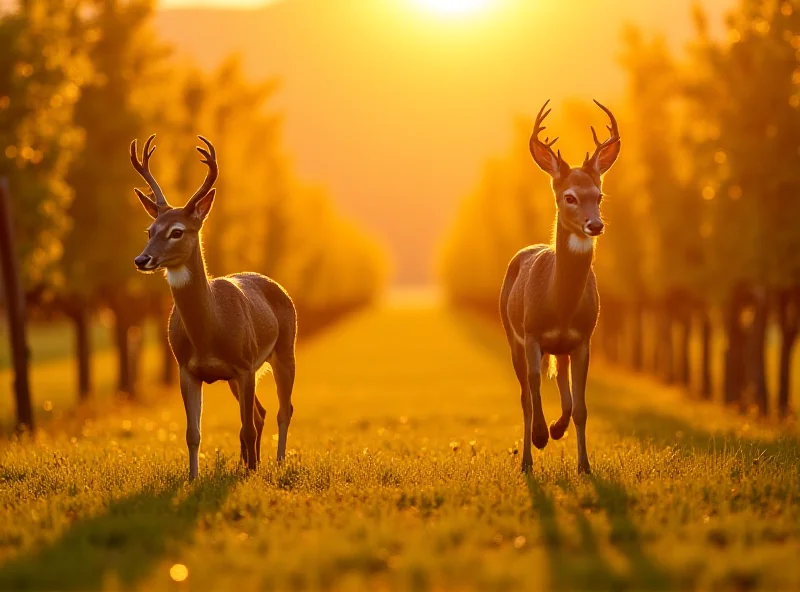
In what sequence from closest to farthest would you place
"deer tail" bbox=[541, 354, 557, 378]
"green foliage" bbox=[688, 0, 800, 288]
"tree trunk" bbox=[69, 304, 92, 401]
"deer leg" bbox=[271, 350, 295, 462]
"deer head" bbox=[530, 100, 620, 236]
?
"deer head" bbox=[530, 100, 620, 236], "deer tail" bbox=[541, 354, 557, 378], "deer leg" bbox=[271, 350, 295, 462], "green foliage" bbox=[688, 0, 800, 288], "tree trunk" bbox=[69, 304, 92, 401]

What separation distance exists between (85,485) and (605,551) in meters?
5.66

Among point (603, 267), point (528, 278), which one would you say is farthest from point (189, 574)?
point (603, 267)

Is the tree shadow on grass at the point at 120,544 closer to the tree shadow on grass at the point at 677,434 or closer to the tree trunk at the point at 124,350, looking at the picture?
the tree shadow on grass at the point at 677,434

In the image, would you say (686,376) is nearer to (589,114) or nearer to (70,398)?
(589,114)

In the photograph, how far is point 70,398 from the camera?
34094mm

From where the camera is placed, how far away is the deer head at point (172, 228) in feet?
35.2

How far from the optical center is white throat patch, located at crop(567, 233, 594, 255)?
1099 centimetres

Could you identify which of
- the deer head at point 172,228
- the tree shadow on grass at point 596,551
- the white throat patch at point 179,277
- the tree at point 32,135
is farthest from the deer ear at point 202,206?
the tree at point 32,135

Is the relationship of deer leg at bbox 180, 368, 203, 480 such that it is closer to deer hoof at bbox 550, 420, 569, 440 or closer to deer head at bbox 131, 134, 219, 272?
deer head at bbox 131, 134, 219, 272

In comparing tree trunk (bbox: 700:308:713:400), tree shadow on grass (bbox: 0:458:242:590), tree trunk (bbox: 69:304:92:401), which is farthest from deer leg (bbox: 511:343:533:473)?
tree trunk (bbox: 700:308:713:400)

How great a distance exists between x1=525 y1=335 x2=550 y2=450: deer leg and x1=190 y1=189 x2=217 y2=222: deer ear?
385 cm

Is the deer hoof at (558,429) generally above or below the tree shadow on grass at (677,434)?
above

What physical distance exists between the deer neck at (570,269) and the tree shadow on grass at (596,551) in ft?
7.00

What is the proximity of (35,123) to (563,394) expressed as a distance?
13.2 meters
